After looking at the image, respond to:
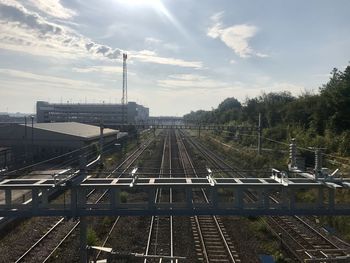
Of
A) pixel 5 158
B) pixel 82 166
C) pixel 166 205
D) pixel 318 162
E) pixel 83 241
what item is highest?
pixel 318 162

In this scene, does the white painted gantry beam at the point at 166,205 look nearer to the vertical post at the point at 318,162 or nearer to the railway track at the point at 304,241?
the vertical post at the point at 318,162

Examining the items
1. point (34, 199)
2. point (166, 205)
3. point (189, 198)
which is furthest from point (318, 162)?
point (34, 199)

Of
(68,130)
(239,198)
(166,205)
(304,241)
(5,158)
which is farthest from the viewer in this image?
(68,130)

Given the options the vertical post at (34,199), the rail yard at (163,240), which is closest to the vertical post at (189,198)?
the rail yard at (163,240)

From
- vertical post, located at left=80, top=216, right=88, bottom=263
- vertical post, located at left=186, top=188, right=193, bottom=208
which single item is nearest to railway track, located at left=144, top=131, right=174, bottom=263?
vertical post, located at left=80, top=216, right=88, bottom=263

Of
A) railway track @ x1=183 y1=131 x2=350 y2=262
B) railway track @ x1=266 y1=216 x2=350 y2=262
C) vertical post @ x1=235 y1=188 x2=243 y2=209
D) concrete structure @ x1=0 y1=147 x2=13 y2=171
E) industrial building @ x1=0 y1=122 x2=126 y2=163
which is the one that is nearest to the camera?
vertical post @ x1=235 y1=188 x2=243 y2=209

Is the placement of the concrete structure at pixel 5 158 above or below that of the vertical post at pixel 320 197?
A: below

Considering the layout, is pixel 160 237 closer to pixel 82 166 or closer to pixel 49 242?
pixel 49 242

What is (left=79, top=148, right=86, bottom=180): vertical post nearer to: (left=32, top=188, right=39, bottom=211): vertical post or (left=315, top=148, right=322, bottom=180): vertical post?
(left=32, top=188, right=39, bottom=211): vertical post

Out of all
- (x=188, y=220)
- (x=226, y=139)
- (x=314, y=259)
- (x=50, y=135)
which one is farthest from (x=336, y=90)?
(x=226, y=139)

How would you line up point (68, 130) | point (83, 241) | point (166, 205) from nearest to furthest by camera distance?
point (83, 241) → point (166, 205) → point (68, 130)

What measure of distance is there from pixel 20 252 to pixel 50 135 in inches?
1170

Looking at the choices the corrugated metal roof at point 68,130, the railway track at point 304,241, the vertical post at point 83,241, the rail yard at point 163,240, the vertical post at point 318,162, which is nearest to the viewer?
the vertical post at point 83,241

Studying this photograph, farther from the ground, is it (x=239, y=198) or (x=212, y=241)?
(x=239, y=198)
